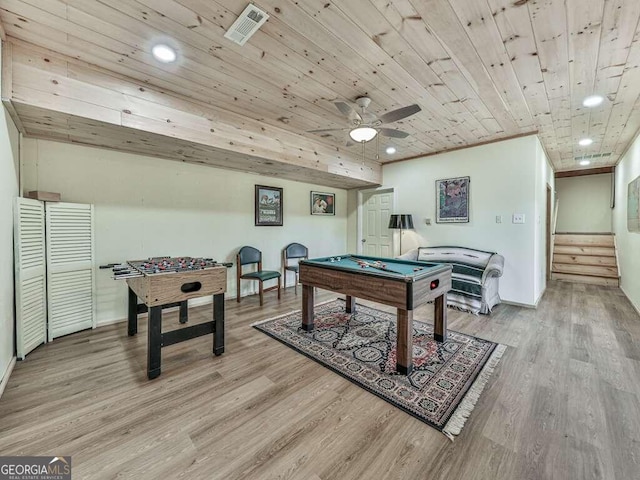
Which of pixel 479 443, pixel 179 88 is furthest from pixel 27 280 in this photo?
pixel 479 443

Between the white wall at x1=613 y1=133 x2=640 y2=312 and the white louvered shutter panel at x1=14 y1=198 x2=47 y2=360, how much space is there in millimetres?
7040

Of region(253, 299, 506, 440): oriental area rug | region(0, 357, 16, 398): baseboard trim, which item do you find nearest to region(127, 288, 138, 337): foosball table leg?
region(0, 357, 16, 398): baseboard trim

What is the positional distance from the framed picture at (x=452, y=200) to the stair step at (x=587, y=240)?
4.09 metres

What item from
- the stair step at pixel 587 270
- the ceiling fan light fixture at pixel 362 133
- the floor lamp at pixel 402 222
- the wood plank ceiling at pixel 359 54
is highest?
the wood plank ceiling at pixel 359 54

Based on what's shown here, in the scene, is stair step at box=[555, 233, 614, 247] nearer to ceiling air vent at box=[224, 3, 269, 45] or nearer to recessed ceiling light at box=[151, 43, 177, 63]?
ceiling air vent at box=[224, 3, 269, 45]

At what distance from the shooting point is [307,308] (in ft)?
10.1

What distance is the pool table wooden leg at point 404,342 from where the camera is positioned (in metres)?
2.19

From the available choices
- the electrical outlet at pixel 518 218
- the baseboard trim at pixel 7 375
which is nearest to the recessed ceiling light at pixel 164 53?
the baseboard trim at pixel 7 375

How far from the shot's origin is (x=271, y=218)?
16.3ft

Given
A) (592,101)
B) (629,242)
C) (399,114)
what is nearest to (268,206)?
(399,114)

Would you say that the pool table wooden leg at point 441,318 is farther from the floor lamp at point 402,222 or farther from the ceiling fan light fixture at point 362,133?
the floor lamp at point 402,222

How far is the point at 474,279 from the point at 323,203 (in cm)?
332

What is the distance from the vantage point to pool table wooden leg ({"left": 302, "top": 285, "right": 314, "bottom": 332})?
3057 millimetres

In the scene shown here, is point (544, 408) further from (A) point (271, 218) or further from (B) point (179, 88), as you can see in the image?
(A) point (271, 218)
